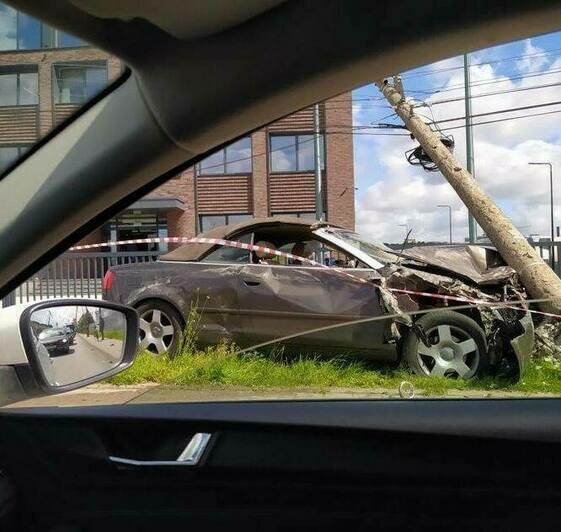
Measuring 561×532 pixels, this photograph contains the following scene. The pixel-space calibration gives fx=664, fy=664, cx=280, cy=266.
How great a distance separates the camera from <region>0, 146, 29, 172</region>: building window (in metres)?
1.78

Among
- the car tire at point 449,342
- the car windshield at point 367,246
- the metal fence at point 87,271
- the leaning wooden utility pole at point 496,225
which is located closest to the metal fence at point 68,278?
the metal fence at point 87,271

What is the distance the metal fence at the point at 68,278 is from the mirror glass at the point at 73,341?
0.19 meters

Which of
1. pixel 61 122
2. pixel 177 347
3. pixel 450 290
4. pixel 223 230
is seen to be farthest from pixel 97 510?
pixel 223 230

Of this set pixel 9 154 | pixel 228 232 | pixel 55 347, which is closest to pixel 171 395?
pixel 55 347

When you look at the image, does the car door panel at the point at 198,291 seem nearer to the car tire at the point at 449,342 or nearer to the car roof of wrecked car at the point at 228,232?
the car roof of wrecked car at the point at 228,232

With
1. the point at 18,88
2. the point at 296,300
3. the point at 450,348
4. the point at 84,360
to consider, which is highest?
the point at 18,88

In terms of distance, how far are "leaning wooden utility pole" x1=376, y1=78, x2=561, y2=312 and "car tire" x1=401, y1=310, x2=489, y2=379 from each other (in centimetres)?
77

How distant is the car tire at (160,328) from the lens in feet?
17.9

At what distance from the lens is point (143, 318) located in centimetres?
625

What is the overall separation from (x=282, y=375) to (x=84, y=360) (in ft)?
5.16

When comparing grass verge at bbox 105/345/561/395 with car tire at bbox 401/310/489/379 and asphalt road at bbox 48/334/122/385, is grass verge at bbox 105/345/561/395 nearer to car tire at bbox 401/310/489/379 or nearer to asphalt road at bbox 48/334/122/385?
asphalt road at bbox 48/334/122/385

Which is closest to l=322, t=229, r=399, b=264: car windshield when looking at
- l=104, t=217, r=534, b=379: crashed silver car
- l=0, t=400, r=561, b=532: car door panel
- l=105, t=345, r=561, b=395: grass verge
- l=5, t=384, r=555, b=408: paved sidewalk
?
l=104, t=217, r=534, b=379: crashed silver car

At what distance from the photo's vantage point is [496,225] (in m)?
8.12

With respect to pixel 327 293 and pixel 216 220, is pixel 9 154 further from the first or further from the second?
pixel 216 220
